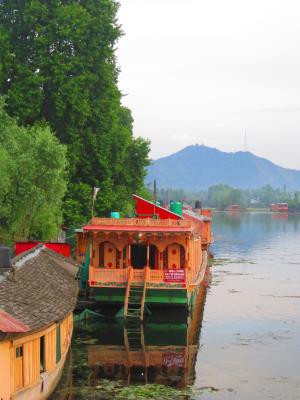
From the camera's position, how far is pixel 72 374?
79.0 feet

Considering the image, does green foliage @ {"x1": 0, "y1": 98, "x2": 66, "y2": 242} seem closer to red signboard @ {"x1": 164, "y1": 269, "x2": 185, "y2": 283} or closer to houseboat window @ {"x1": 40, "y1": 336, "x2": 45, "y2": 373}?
red signboard @ {"x1": 164, "y1": 269, "x2": 185, "y2": 283}

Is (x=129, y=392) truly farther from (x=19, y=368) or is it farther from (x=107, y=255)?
(x=107, y=255)

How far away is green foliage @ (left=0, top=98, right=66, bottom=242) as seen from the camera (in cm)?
3494

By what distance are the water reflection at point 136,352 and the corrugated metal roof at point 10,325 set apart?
5345mm

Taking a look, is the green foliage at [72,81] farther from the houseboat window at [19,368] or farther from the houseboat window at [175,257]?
the houseboat window at [19,368]

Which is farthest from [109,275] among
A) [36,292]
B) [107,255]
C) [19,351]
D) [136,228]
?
[19,351]

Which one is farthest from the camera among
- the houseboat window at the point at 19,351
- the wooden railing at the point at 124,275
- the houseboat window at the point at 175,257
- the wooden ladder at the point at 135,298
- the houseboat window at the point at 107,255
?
the houseboat window at the point at 107,255

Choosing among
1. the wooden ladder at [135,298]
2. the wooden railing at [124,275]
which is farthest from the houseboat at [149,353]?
the wooden railing at [124,275]

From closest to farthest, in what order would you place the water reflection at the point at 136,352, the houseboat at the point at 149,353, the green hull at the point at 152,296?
the water reflection at the point at 136,352 → the houseboat at the point at 149,353 → the green hull at the point at 152,296

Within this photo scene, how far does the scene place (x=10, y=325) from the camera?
1612cm

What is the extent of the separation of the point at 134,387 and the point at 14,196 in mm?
16513

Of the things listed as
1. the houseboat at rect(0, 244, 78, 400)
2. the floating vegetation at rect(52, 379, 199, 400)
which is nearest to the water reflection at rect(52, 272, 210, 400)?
the floating vegetation at rect(52, 379, 199, 400)

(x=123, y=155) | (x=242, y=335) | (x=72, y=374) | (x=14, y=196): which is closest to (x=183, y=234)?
(x=242, y=335)

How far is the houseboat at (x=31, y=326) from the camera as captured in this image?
16391 mm
